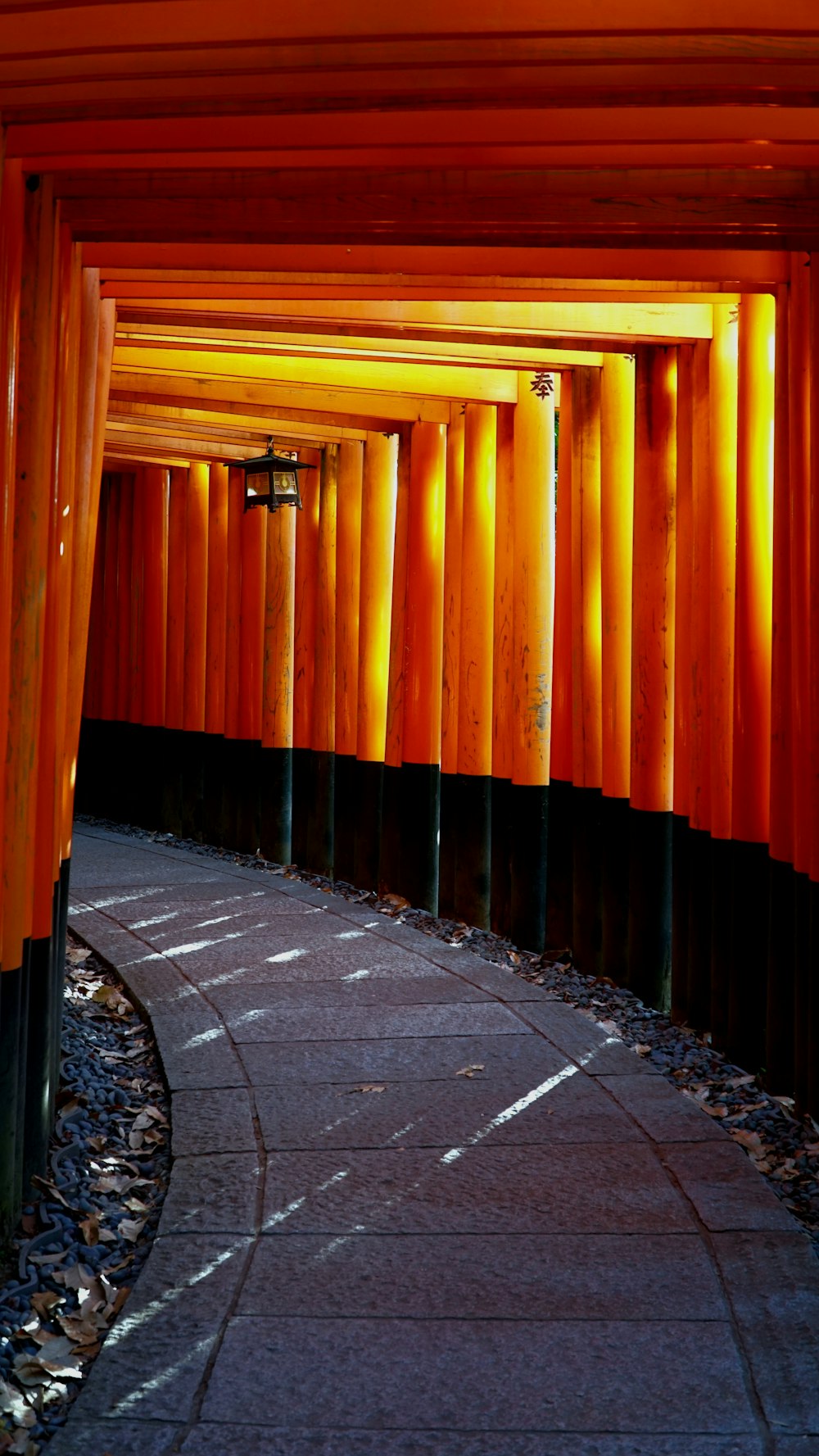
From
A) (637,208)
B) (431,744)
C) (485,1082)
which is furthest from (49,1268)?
(431,744)

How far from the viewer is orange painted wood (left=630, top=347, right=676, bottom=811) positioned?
21.4 feet

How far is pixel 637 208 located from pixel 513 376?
3.80 metres

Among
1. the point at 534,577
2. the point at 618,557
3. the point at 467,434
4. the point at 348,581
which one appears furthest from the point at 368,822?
the point at 618,557

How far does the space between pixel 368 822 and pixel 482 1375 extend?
6978 millimetres

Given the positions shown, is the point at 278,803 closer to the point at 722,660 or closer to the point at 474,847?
the point at 474,847

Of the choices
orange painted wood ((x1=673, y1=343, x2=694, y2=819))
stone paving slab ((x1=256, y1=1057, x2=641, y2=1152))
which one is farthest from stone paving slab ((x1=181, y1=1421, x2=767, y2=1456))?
orange painted wood ((x1=673, y1=343, x2=694, y2=819))

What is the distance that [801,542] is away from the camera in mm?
4820

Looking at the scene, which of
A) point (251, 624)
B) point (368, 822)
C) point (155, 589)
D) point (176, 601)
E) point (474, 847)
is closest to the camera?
point (474, 847)

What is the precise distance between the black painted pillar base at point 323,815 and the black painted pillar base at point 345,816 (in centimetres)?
10

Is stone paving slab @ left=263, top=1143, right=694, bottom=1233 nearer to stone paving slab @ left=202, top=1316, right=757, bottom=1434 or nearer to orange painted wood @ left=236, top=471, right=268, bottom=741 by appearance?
stone paving slab @ left=202, top=1316, right=757, bottom=1434

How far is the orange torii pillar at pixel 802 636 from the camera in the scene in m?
4.72

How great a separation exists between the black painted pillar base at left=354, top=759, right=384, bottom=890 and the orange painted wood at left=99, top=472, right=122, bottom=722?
526 centimetres

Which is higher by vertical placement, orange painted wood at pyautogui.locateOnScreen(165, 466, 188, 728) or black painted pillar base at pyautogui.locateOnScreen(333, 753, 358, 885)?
orange painted wood at pyautogui.locateOnScreen(165, 466, 188, 728)

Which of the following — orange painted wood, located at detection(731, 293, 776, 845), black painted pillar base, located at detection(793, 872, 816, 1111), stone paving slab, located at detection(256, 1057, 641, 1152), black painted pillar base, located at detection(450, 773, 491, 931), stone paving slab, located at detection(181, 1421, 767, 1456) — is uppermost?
orange painted wood, located at detection(731, 293, 776, 845)
